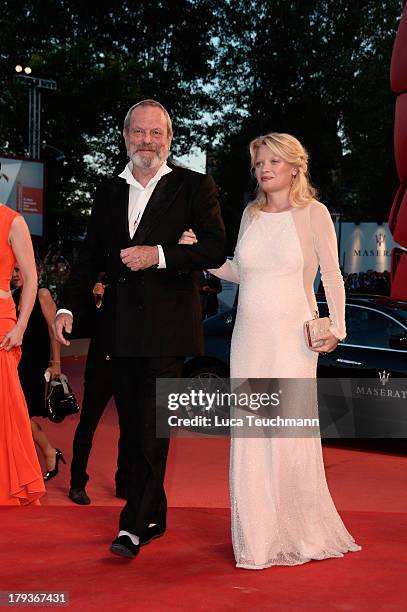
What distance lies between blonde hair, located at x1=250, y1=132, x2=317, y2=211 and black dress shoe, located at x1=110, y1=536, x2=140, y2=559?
163 centimetres

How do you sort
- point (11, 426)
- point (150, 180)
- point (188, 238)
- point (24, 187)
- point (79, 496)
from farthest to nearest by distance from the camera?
1. point (24, 187)
2. point (79, 496)
3. point (11, 426)
4. point (150, 180)
5. point (188, 238)

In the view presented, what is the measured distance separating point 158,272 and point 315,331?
2.61ft

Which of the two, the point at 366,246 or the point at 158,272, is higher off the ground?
the point at 366,246

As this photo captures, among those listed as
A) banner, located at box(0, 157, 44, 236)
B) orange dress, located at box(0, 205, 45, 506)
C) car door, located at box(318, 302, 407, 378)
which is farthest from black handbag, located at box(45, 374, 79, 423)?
banner, located at box(0, 157, 44, 236)

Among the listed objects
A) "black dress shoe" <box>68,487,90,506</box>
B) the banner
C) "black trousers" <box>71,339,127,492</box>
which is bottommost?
"black dress shoe" <box>68,487,90,506</box>

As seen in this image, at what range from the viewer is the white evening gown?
15.4 ft

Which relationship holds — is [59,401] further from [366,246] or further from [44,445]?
[366,246]

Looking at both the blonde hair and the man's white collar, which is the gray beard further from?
the blonde hair

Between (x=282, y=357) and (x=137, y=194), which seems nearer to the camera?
(x=282, y=357)

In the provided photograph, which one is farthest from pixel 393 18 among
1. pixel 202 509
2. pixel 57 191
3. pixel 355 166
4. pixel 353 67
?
pixel 202 509

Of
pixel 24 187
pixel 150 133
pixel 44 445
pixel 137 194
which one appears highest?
pixel 24 187

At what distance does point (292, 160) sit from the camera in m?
4.72

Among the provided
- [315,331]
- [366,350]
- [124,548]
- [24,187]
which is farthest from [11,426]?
[24,187]

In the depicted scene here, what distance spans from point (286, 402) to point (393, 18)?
4744 cm
